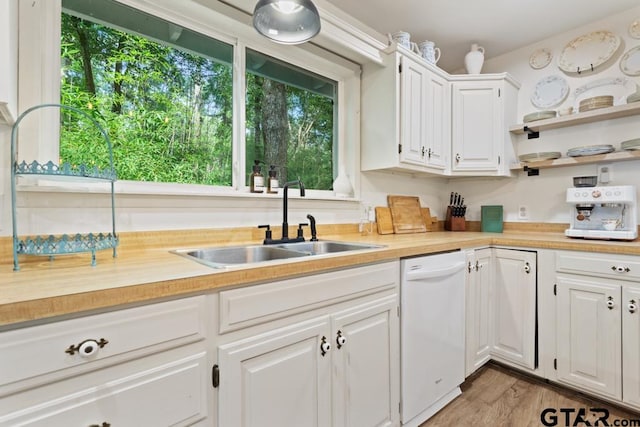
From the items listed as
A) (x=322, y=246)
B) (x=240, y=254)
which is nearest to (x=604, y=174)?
(x=322, y=246)

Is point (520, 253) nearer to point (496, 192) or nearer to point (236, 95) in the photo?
point (496, 192)

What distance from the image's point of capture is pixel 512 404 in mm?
1811

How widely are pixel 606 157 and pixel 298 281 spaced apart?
7.61 feet

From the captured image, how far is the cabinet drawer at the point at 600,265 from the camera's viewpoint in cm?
165

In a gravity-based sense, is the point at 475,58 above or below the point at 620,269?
above

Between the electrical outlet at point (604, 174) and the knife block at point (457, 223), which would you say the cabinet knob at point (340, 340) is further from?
the electrical outlet at point (604, 174)

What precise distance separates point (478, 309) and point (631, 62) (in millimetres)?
2035

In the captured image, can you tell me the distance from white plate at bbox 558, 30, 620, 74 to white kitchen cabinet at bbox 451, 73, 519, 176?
416mm

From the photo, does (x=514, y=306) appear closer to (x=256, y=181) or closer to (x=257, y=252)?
(x=257, y=252)

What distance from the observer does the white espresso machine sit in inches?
75.0

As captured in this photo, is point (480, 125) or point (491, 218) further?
point (491, 218)

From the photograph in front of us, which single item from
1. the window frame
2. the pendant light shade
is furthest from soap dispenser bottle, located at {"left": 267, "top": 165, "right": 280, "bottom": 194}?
the pendant light shade

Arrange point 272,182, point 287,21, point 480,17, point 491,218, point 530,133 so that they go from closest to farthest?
1. point 287,21
2. point 272,182
3. point 480,17
4. point 530,133
5. point 491,218

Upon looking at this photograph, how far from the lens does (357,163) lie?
7.61ft
